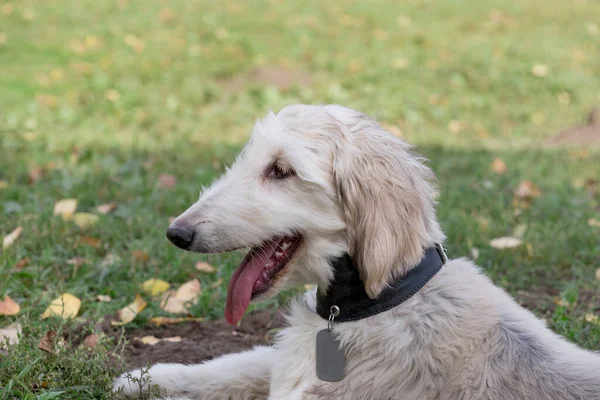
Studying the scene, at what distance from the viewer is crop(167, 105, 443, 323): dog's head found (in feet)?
9.20

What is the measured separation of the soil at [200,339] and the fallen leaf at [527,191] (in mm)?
3174

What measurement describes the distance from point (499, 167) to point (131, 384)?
548cm

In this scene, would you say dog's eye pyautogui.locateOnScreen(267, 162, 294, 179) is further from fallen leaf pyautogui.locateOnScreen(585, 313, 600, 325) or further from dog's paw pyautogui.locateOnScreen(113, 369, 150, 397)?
fallen leaf pyautogui.locateOnScreen(585, 313, 600, 325)

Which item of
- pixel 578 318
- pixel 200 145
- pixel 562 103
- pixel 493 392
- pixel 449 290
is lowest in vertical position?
pixel 562 103

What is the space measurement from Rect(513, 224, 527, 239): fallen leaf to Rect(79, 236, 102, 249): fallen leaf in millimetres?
3137

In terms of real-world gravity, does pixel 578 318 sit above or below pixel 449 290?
below

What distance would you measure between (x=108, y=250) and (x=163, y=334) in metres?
1.15

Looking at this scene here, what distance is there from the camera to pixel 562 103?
11.5m

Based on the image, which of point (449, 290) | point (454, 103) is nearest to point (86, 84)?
point (454, 103)

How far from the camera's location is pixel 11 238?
4969 millimetres

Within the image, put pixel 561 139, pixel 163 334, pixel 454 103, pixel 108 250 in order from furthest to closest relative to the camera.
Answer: pixel 454 103 < pixel 561 139 < pixel 108 250 < pixel 163 334

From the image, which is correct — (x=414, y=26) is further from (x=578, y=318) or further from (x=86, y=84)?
(x=578, y=318)

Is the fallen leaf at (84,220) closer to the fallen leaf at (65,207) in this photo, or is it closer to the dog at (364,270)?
the fallen leaf at (65,207)

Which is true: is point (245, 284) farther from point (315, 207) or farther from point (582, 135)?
point (582, 135)
